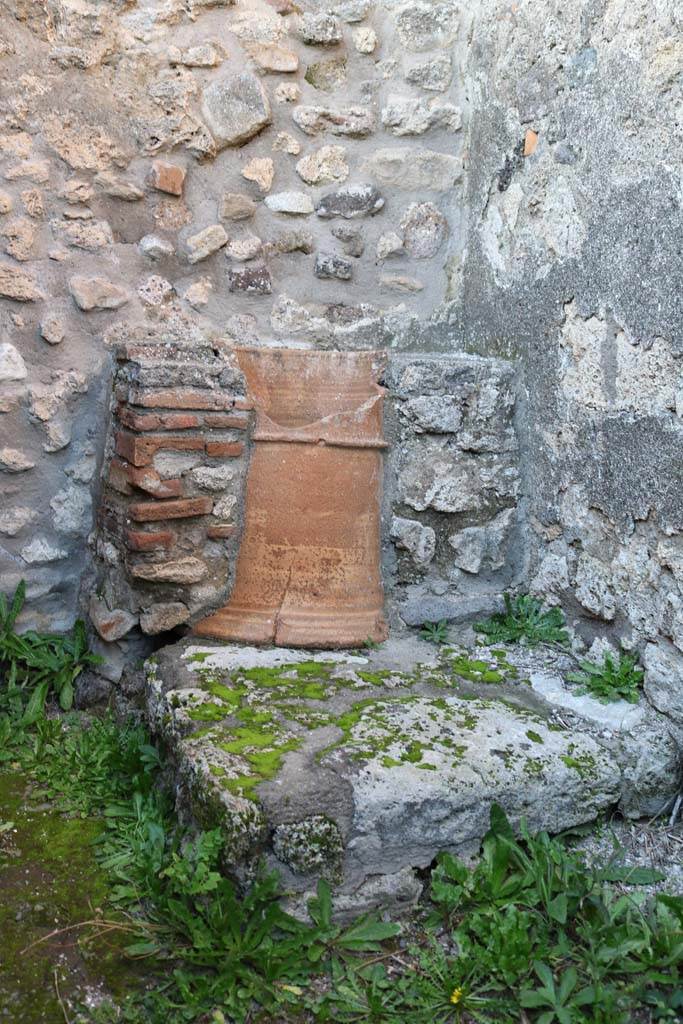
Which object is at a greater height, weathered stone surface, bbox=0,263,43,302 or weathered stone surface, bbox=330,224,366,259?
weathered stone surface, bbox=330,224,366,259

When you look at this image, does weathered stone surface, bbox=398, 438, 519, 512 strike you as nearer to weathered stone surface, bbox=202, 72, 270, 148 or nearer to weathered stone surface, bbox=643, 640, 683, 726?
weathered stone surface, bbox=643, 640, 683, 726

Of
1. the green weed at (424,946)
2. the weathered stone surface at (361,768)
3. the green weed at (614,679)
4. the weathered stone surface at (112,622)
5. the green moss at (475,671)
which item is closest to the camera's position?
the green weed at (424,946)

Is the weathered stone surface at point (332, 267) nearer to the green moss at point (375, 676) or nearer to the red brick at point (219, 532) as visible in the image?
the red brick at point (219, 532)

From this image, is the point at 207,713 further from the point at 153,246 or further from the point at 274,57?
the point at 274,57

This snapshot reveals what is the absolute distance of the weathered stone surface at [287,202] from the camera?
2.96m

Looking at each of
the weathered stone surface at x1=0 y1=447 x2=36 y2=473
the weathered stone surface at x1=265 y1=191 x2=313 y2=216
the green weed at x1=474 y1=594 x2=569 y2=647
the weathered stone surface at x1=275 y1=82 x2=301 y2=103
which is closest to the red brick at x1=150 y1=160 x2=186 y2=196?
the weathered stone surface at x1=265 y1=191 x2=313 y2=216

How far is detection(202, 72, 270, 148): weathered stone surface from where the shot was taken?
2.88 m

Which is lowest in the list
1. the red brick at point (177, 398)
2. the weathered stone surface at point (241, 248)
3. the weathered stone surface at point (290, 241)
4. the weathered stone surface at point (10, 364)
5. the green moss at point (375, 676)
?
the green moss at point (375, 676)

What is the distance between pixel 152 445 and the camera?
262 cm

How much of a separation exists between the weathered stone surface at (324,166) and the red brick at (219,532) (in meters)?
1.14

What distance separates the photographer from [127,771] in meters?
2.45

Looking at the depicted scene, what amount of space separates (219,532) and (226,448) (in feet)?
0.81

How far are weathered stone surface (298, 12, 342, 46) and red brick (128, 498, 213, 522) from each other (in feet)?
4.91

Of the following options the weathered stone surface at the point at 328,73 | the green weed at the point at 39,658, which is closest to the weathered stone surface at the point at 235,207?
the weathered stone surface at the point at 328,73
